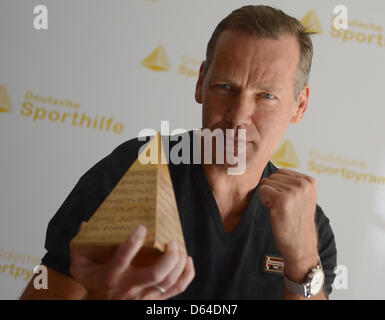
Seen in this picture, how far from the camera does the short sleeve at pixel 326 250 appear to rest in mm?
1250

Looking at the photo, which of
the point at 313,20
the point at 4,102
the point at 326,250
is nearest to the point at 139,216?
the point at 326,250

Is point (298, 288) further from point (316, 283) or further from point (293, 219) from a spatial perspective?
point (293, 219)

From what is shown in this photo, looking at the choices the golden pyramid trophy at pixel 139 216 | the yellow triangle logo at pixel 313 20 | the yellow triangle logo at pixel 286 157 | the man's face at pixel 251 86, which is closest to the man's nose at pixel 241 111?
the man's face at pixel 251 86

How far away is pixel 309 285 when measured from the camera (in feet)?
3.32

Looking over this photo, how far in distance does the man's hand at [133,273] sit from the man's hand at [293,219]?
36 centimetres

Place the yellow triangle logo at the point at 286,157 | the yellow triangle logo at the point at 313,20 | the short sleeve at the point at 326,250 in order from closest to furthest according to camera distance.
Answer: the short sleeve at the point at 326,250, the yellow triangle logo at the point at 286,157, the yellow triangle logo at the point at 313,20

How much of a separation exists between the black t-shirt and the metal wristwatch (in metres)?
0.12

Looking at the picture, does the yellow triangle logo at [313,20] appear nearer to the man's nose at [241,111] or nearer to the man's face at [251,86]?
the man's face at [251,86]

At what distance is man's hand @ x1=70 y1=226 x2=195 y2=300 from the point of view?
656mm

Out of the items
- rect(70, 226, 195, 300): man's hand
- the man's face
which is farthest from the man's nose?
rect(70, 226, 195, 300): man's hand

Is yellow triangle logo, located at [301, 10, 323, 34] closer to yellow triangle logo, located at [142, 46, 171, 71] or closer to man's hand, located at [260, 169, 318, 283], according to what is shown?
yellow triangle logo, located at [142, 46, 171, 71]

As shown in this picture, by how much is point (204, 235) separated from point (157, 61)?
5.70ft
